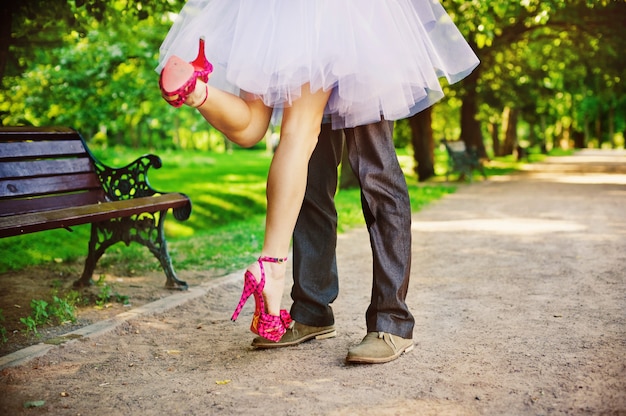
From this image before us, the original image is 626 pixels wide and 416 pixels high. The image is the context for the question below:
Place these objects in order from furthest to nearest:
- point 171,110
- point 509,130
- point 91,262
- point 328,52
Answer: point 509,130 → point 171,110 → point 91,262 → point 328,52

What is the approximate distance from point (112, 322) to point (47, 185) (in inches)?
61.7

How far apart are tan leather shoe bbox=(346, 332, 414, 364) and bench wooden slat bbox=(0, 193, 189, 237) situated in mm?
1987

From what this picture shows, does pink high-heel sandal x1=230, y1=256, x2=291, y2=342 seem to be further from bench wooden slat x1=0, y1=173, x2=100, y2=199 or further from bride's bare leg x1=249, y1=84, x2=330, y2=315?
bench wooden slat x1=0, y1=173, x2=100, y2=199

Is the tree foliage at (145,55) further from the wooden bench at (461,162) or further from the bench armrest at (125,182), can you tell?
the bench armrest at (125,182)

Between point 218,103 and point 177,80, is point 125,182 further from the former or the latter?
point 177,80

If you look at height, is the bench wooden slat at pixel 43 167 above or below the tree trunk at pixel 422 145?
above

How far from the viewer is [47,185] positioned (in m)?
4.97

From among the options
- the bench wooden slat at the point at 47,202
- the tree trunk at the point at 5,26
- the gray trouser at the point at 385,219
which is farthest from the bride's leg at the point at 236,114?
the tree trunk at the point at 5,26

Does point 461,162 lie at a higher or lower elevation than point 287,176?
lower

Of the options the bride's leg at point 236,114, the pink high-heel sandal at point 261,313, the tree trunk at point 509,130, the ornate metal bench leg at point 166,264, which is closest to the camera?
the bride's leg at point 236,114

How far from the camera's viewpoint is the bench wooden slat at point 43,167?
15.4 feet

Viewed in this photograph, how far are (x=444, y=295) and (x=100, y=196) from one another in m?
2.83

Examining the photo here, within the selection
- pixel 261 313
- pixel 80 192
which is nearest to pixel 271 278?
pixel 261 313

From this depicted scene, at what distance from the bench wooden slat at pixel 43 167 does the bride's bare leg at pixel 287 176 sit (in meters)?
2.50
